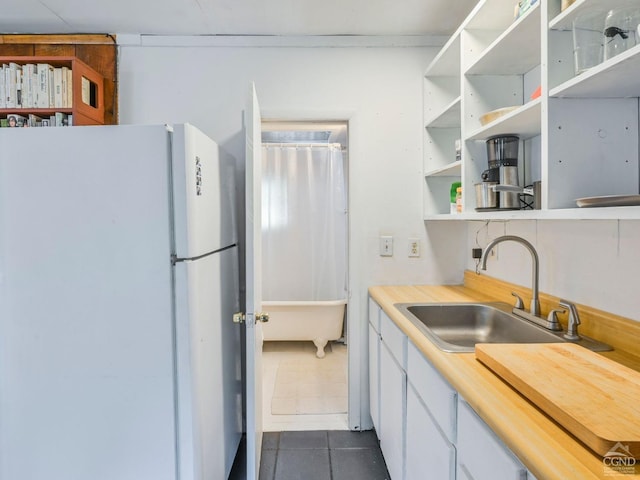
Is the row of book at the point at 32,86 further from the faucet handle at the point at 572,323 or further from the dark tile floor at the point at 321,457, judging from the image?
the faucet handle at the point at 572,323

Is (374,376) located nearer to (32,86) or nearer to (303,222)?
(303,222)

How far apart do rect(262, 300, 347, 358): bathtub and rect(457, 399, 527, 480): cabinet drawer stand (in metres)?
2.41

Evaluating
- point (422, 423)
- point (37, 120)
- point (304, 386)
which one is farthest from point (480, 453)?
point (37, 120)

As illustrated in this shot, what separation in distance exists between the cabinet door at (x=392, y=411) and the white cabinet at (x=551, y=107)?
2.48ft

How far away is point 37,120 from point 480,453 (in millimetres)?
2446

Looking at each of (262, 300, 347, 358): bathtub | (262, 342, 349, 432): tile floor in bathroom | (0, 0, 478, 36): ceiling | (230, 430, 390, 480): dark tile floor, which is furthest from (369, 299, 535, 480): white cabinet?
(0, 0, 478, 36): ceiling

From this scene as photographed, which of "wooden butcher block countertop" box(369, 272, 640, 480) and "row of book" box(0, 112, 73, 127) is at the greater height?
"row of book" box(0, 112, 73, 127)

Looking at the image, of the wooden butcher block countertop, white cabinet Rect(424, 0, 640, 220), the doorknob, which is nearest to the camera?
the wooden butcher block countertop

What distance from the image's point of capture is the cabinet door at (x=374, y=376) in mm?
1964

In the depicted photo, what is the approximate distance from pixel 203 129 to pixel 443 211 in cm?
152

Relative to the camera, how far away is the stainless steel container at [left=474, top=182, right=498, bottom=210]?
1401 mm

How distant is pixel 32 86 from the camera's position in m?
1.89

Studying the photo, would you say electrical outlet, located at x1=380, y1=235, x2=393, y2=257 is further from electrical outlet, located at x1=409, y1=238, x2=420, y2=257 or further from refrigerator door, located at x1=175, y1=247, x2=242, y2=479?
refrigerator door, located at x1=175, y1=247, x2=242, y2=479

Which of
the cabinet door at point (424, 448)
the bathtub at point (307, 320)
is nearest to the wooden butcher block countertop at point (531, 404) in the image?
the cabinet door at point (424, 448)
